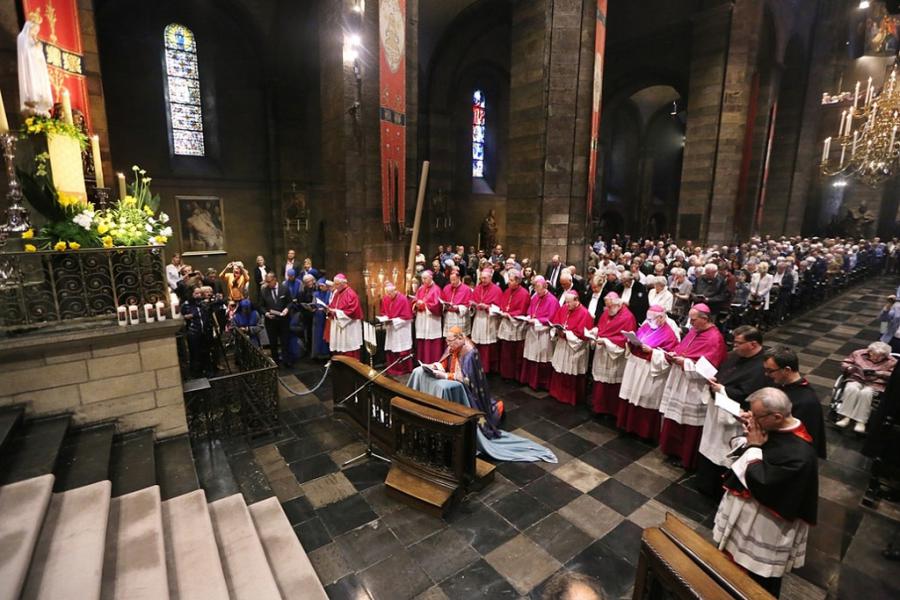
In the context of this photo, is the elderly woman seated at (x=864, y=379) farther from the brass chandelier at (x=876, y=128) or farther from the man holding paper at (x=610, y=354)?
the brass chandelier at (x=876, y=128)

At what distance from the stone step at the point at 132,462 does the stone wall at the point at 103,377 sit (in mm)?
145

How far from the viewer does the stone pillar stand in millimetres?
11586

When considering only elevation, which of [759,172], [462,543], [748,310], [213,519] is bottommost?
[462,543]

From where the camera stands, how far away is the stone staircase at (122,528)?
9.59 ft

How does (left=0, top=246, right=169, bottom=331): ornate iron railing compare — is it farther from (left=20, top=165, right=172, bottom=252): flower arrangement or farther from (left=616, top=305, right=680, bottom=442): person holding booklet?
(left=616, top=305, right=680, bottom=442): person holding booklet

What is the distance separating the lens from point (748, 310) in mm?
10852

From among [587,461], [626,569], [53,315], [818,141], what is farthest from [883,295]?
[53,315]

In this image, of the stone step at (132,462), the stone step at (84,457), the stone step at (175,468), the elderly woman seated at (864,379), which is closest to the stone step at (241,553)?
the stone step at (175,468)

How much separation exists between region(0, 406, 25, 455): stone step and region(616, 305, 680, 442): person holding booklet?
644 centimetres

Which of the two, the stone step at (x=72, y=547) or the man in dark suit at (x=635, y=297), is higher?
the man in dark suit at (x=635, y=297)

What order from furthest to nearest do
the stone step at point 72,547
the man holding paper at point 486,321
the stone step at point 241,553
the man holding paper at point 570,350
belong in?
the man holding paper at point 486,321 → the man holding paper at point 570,350 → the stone step at point 241,553 → the stone step at point 72,547

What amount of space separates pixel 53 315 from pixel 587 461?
6.26 metres

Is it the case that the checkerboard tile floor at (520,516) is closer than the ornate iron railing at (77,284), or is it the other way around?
the checkerboard tile floor at (520,516)

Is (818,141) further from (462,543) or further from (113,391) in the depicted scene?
(113,391)
